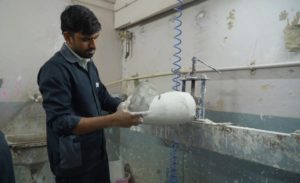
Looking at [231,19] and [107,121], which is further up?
[231,19]

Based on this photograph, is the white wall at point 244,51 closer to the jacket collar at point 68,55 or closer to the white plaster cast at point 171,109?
the white plaster cast at point 171,109

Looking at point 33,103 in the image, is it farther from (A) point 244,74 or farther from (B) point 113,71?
(A) point 244,74

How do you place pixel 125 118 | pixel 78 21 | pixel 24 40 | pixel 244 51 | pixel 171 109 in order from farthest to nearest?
pixel 24 40, pixel 244 51, pixel 171 109, pixel 78 21, pixel 125 118

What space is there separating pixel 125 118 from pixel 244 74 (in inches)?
32.4

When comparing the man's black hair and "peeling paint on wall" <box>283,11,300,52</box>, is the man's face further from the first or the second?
"peeling paint on wall" <box>283,11,300,52</box>

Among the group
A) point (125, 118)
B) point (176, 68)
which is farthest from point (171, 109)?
point (176, 68)

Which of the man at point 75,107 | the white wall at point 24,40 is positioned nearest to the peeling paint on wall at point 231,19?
the man at point 75,107

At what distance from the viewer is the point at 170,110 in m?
1.17

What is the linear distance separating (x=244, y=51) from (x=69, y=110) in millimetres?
1009

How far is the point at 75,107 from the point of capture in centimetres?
111

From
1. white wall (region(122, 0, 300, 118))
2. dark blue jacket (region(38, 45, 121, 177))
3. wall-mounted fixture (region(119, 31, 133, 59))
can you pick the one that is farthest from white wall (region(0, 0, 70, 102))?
dark blue jacket (region(38, 45, 121, 177))

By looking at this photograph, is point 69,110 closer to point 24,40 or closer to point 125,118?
point 125,118

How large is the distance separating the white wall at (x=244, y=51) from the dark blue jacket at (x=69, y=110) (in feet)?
2.63

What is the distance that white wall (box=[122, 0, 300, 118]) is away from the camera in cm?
125
